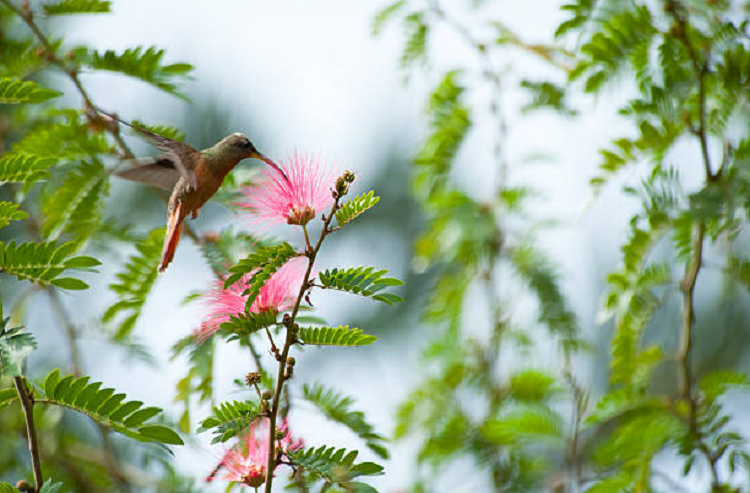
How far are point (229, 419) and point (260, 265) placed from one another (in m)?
0.14

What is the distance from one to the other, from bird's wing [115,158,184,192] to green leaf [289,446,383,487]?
42cm

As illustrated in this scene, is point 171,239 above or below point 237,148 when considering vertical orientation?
Result: below

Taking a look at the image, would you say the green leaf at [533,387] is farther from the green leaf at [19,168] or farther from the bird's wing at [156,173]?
the green leaf at [19,168]

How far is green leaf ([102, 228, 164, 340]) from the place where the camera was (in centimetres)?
108

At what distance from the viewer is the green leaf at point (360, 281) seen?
71 centimetres

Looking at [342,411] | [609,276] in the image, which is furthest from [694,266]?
[342,411]

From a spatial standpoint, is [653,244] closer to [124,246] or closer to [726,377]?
[726,377]

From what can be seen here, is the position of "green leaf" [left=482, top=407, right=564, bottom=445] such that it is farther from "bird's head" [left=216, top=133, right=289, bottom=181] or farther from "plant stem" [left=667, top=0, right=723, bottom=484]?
"bird's head" [left=216, top=133, right=289, bottom=181]

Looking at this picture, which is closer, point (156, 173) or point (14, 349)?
point (14, 349)

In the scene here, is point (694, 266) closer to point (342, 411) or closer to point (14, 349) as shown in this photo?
point (342, 411)

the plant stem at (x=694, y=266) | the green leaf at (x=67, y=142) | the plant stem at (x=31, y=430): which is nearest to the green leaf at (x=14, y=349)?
the plant stem at (x=31, y=430)

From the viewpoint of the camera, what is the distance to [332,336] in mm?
738

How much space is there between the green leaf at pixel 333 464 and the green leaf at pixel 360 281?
15cm

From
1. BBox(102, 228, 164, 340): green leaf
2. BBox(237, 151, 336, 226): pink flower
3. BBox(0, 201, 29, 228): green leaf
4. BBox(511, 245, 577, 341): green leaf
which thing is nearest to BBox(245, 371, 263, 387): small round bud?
BBox(237, 151, 336, 226): pink flower
